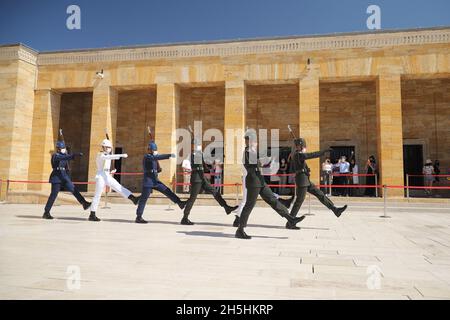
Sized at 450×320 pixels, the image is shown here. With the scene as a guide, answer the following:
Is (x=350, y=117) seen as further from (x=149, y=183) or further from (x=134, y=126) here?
(x=149, y=183)

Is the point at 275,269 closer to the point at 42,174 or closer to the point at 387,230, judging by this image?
the point at 387,230

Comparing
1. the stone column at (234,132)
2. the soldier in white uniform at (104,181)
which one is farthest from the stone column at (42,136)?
the soldier in white uniform at (104,181)

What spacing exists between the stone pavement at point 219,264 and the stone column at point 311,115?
7.85 m

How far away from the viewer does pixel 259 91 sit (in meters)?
18.6

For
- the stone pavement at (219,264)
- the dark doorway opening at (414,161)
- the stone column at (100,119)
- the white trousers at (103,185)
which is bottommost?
the stone pavement at (219,264)

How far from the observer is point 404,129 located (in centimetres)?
1716

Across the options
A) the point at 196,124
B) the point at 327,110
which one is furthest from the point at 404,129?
the point at 196,124

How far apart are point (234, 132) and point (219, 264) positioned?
1150cm

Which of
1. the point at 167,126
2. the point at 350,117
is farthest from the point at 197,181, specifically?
the point at 350,117

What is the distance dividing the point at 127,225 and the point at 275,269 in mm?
4489

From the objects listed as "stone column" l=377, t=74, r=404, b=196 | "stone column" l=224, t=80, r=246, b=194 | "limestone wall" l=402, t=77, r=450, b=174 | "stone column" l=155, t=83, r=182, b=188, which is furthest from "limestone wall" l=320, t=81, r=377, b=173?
"stone column" l=155, t=83, r=182, b=188

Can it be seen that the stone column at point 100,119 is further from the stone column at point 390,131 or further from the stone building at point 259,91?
the stone column at point 390,131

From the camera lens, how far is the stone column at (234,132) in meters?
14.9

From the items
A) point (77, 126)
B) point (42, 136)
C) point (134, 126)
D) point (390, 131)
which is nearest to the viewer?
point (390, 131)
